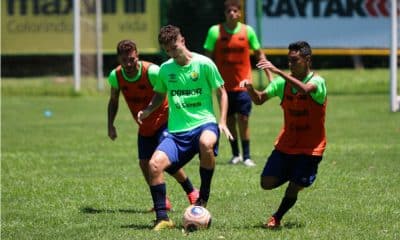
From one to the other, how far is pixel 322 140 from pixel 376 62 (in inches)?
749

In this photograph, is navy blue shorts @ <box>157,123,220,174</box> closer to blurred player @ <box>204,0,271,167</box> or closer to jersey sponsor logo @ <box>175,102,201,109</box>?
jersey sponsor logo @ <box>175,102,201,109</box>

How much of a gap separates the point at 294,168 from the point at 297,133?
12.1 inches

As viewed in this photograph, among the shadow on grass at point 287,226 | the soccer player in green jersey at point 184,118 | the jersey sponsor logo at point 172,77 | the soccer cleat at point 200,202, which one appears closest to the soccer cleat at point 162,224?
the soccer player in green jersey at point 184,118

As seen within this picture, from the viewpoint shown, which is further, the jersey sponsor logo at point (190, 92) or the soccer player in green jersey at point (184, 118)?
the jersey sponsor logo at point (190, 92)

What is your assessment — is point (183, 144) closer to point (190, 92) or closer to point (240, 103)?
point (190, 92)

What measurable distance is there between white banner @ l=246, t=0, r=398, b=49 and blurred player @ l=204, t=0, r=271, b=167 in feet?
40.9

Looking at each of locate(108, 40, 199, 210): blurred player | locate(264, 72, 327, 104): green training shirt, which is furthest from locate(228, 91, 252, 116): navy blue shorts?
locate(264, 72, 327, 104): green training shirt

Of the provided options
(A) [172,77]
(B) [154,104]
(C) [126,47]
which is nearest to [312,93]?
(A) [172,77]

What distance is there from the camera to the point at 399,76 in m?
24.3

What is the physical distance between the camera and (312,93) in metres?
8.84

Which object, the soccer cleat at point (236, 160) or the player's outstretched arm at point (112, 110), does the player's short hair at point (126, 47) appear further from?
the soccer cleat at point (236, 160)

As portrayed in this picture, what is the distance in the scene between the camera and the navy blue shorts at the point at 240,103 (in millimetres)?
14227

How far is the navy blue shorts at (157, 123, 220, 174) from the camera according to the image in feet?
30.4

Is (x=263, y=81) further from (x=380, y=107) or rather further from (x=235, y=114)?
(x=235, y=114)
